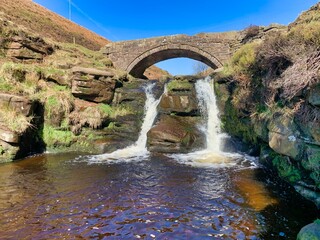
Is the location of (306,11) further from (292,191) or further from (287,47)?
(292,191)

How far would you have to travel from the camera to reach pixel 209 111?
43.2 feet

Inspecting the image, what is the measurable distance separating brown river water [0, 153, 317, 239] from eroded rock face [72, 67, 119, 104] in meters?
5.87

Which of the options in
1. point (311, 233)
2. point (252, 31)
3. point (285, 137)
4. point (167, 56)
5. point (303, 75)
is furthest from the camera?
point (167, 56)

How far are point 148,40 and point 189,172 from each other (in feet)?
59.1

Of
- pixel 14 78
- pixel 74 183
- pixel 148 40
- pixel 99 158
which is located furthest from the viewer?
pixel 148 40

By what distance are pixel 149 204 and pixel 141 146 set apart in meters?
6.75

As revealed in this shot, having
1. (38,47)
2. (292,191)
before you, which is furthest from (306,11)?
(38,47)

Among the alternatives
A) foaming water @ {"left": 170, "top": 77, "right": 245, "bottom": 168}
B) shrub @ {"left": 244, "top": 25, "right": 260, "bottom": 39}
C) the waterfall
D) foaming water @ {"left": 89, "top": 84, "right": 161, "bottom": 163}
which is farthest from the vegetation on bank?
shrub @ {"left": 244, "top": 25, "right": 260, "bottom": 39}

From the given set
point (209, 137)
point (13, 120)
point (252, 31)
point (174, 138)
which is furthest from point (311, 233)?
point (252, 31)

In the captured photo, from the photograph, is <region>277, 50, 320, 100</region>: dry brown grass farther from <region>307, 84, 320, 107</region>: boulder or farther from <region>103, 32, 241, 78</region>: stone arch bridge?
<region>103, 32, 241, 78</region>: stone arch bridge

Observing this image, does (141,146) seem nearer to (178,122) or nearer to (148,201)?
(178,122)

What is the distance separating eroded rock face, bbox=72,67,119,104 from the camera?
44.6 ft

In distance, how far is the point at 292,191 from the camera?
634 cm

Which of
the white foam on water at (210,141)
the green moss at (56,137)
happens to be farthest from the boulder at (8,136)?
the white foam on water at (210,141)
